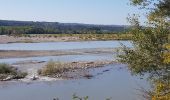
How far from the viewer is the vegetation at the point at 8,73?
33.9 m

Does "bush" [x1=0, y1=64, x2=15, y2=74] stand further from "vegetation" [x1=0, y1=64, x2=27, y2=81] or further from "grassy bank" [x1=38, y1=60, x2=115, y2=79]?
"grassy bank" [x1=38, y1=60, x2=115, y2=79]

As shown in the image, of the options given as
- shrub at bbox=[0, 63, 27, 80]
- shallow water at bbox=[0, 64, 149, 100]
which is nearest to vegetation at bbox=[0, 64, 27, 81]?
shrub at bbox=[0, 63, 27, 80]

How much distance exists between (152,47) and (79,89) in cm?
1738

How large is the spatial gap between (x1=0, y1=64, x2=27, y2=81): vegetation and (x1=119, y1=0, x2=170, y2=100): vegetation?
72.3 feet

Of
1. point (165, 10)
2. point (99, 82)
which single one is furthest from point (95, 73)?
point (165, 10)

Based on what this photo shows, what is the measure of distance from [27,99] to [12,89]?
426cm

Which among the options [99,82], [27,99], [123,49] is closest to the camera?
[123,49]

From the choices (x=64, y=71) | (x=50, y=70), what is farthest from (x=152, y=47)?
(x=64, y=71)

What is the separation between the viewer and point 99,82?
1289 inches

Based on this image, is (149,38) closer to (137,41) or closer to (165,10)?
(137,41)

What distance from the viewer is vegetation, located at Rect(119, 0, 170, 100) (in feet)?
35.7

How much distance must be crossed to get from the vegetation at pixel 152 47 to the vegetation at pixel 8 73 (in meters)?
22.0

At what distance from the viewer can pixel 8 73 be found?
117ft

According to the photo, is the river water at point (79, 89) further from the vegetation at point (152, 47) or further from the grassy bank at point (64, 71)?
the vegetation at point (152, 47)
